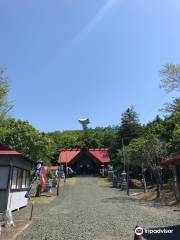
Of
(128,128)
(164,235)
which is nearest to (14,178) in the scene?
(164,235)

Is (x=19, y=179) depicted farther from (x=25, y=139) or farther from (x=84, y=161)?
(x=84, y=161)

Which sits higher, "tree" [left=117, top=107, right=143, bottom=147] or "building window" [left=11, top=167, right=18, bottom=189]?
"tree" [left=117, top=107, right=143, bottom=147]

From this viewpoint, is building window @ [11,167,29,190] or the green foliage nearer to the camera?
building window @ [11,167,29,190]

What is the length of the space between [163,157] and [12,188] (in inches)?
600

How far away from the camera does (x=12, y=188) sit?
19594mm

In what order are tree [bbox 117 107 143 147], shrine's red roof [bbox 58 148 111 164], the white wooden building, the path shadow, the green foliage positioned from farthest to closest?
shrine's red roof [bbox 58 148 111 164] < tree [bbox 117 107 143 147] < the green foliage < the white wooden building < the path shadow

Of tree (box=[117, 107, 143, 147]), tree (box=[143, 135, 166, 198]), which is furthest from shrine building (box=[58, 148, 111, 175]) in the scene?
tree (box=[143, 135, 166, 198])

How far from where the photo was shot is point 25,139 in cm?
3712

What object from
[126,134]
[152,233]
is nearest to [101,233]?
[152,233]

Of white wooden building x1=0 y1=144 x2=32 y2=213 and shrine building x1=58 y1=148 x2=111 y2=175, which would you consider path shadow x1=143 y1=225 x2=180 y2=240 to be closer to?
white wooden building x1=0 y1=144 x2=32 y2=213

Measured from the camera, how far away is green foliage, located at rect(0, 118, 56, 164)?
121ft

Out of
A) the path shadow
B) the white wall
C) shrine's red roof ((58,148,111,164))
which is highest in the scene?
shrine's red roof ((58,148,111,164))

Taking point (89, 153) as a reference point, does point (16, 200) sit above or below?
below

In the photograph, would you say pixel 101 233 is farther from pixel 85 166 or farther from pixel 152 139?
pixel 85 166
